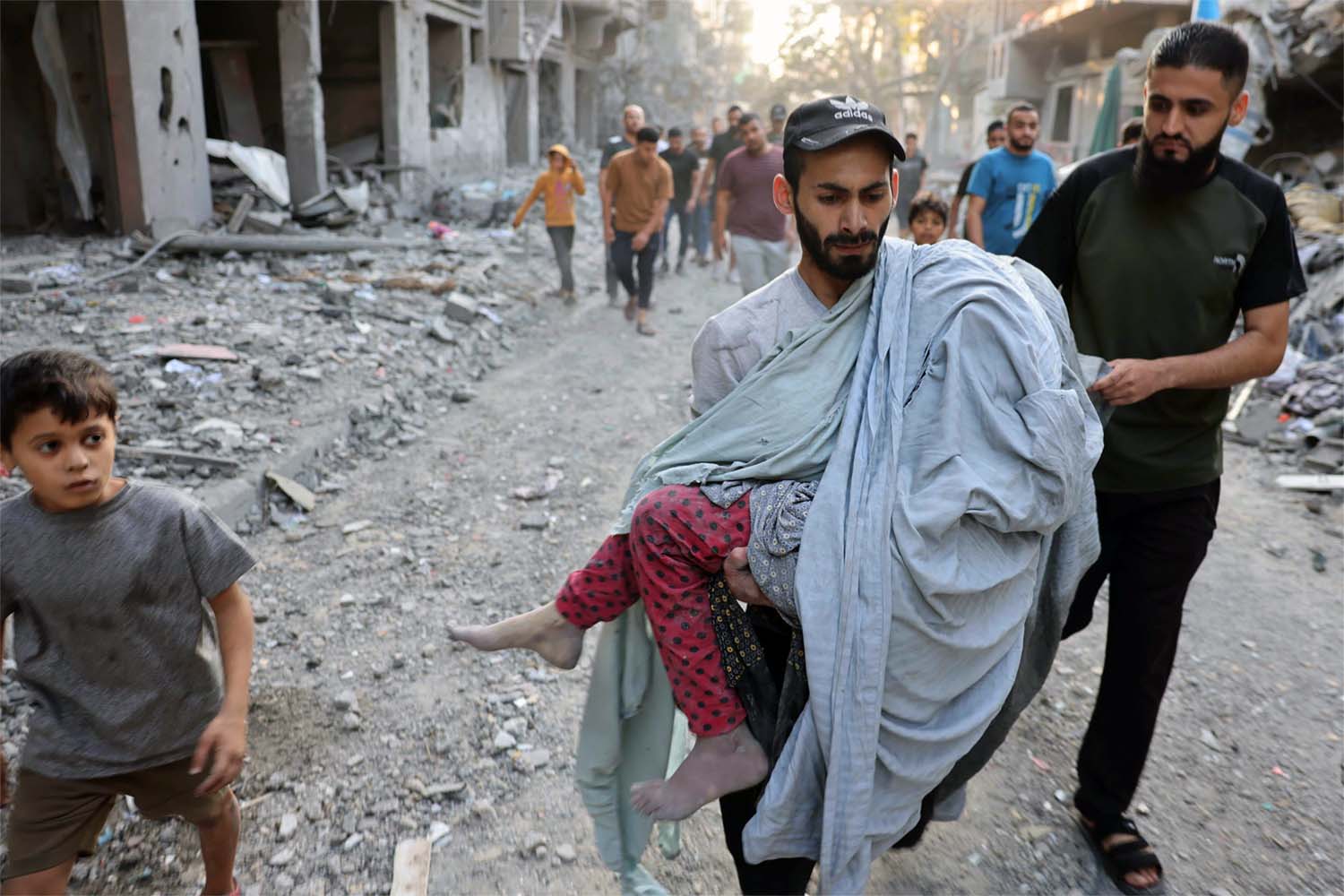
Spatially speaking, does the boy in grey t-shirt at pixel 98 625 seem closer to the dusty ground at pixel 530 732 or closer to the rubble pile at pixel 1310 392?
the dusty ground at pixel 530 732

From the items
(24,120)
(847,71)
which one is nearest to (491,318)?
(24,120)

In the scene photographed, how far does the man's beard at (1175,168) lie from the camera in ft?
7.16

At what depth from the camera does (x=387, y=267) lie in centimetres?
983

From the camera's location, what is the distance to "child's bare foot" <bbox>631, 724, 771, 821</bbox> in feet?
5.36

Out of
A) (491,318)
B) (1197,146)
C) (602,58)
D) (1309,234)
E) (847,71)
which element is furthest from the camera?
(847,71)

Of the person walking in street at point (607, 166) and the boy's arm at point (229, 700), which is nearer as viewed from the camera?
the boy's arm at point (229, 700)

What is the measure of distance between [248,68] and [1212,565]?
47.0 ft

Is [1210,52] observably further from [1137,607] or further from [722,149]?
[722,149]

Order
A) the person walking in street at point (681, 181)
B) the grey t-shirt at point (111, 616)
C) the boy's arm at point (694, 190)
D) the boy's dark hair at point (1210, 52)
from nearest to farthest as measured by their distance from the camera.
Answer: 1. the grey t-shirt at point (111, 616)
2. the boy's dark hair at point (1210, 52)
3. the person walking in street at point (681, 181)
4. the boy's arm at point (694, 190)

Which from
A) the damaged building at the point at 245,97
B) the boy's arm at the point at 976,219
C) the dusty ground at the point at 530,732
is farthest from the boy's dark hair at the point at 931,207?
the damaged building at the point at 245,97

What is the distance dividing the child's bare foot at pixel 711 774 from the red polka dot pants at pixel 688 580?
0.03m

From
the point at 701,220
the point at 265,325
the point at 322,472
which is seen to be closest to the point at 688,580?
the point at 322,472

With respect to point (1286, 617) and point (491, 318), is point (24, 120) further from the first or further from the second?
point (1286, 617)

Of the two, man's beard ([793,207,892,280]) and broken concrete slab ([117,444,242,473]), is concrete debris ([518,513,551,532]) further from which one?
man's beard ([793,207,892,280])
